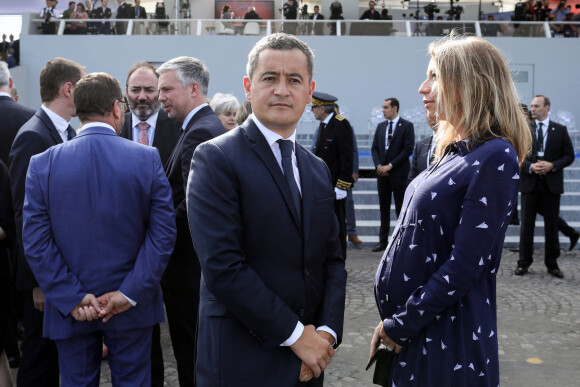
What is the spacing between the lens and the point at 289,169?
7.07 ft

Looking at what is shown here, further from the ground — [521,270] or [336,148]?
[336,148]

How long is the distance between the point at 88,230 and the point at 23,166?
83cm

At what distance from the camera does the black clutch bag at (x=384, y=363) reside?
234 centimetres

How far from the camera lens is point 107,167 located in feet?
9.34

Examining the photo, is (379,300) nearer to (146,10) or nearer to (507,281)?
(507,281)

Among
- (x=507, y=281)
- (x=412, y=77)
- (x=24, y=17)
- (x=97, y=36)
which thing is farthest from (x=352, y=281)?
(x=24, y=17)

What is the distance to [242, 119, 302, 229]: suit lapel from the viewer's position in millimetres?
2078

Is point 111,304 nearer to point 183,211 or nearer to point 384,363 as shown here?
point 183,211

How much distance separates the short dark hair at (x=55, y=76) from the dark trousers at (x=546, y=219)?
5466mm

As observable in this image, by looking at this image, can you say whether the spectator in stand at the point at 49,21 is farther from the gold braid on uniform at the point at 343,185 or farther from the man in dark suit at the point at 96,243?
the man in dark suit at the point at 96,243

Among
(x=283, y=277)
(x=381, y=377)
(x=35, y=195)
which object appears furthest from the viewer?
(x=35, y=195)

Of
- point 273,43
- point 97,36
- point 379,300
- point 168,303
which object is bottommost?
point 168,303

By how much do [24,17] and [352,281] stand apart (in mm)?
17030

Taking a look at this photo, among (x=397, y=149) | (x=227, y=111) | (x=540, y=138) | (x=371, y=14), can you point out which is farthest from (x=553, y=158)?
(x=371, y=14)
